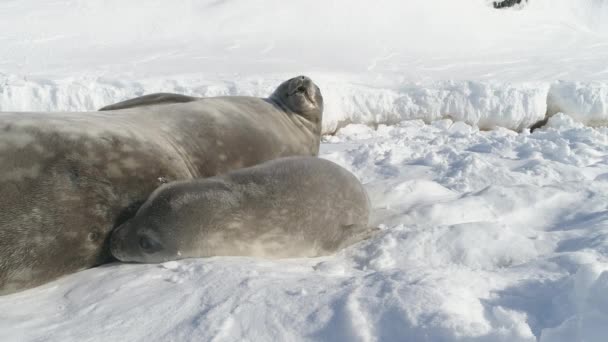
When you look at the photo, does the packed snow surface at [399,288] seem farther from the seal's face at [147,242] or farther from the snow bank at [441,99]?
the snow bank at [441,99]

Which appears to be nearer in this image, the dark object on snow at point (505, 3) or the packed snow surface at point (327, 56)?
the packed snow surface at point (327, 56)

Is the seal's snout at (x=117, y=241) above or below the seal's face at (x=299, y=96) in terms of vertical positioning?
below

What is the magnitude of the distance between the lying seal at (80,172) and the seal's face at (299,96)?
1092mm

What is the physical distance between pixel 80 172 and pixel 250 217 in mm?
705

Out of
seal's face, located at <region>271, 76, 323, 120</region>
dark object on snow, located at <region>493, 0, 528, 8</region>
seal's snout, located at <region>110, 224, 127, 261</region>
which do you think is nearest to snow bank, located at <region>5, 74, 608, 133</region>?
seal's face, located at <region>271, 76, 323, 120</region>

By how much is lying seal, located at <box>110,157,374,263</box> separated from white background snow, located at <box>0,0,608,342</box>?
13 centimetres

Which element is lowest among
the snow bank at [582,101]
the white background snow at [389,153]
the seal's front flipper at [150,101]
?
the snow bank at [582,101]

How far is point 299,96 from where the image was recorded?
4.07m

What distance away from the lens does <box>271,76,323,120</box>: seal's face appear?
4078mm

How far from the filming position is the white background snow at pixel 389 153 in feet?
4.90

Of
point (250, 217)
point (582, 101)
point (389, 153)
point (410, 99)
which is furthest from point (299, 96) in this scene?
point (582, 101)

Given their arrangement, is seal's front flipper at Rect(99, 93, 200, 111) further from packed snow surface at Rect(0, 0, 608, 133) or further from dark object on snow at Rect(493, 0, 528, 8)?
dark object on snow at Rect(493, 0, 528, 8)

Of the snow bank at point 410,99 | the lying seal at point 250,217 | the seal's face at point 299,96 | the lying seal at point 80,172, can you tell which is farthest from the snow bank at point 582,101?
the lying seal at point 80,172

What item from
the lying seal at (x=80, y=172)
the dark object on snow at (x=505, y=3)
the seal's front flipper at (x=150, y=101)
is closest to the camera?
the lying seal at (x=80, y=172)
